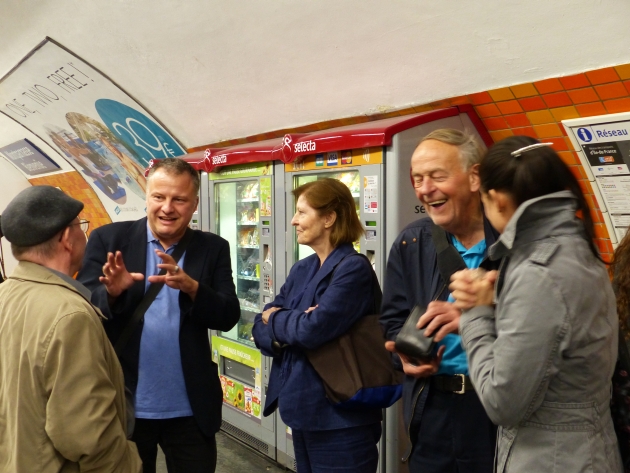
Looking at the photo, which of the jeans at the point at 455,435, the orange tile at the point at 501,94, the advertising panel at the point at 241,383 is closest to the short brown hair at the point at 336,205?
the jeans at the point at 455,435

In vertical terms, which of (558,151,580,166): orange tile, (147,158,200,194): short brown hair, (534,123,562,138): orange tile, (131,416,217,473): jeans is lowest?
(131,416,217,473): jeans

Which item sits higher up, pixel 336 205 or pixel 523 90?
pixel 523 90

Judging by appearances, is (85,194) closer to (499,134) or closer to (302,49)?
(302,49)

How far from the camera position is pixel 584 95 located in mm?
2793

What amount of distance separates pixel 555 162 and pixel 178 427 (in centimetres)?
159

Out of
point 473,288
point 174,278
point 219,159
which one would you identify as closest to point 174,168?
point 174,278

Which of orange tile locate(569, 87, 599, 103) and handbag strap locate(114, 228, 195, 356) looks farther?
orange tile locate(569, 87, 599, 103)

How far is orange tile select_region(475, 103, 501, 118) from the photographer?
3.23 meters

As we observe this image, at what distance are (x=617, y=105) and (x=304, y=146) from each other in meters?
1.66

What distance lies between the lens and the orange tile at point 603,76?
2.64 meters

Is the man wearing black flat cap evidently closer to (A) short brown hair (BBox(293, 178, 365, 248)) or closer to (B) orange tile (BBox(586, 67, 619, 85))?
(A) short brown hair (BBox(293, 178, 365, 248))

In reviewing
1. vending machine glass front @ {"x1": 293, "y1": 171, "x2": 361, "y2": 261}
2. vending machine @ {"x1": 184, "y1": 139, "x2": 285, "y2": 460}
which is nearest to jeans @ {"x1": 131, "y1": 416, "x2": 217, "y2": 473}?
vending machine glass front @ {"x1": 293, "y1": 171, "x2": 361, "y2": 261}

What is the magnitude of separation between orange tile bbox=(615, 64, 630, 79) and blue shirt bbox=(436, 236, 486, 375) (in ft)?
4.26

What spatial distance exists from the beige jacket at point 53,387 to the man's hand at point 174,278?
384 millimetres
